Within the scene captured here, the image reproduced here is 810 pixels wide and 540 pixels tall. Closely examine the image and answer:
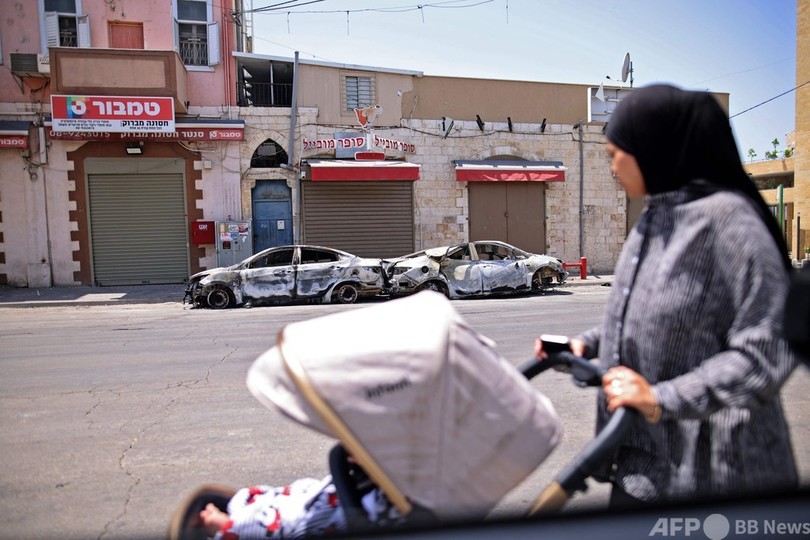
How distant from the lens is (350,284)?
1368cm

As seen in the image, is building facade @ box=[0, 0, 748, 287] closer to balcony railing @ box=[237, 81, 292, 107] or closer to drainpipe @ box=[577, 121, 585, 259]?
balcony railing @ box=[237, 81, 292, 107]

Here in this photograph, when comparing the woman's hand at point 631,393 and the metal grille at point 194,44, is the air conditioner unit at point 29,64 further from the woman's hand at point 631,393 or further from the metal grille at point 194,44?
the woman's hand at point 631,393

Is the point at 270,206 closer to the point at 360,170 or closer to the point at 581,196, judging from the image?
the point at 360,170

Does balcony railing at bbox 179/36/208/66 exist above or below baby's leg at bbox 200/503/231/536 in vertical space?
above

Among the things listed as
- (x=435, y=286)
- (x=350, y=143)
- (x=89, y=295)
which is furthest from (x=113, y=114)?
(x=435, y=286)

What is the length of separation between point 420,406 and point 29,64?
19385mm

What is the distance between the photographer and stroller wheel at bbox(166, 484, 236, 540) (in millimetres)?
1877

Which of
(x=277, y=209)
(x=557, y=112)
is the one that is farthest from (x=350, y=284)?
(x=557, y=112)

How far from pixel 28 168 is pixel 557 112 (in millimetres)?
17067

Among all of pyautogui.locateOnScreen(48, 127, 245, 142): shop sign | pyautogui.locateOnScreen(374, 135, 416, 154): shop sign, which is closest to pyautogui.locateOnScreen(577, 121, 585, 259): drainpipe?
pyautogui.locateOnScreen(374, 135, 416, 154): shop sign

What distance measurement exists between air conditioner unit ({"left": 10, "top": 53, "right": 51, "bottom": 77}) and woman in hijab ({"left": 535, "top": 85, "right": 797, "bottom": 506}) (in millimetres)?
18996

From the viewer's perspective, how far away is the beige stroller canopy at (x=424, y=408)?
1.63 metres

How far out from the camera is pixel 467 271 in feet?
46.1

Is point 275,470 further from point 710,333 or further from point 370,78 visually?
point 370,78
